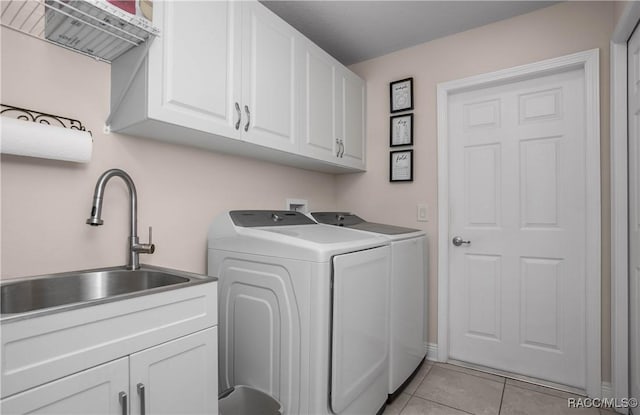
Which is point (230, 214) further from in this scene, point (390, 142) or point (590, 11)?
point (590, 11)

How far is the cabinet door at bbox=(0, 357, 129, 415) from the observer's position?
2.74 feet

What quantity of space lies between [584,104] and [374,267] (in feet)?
5.67

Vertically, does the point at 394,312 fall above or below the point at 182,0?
below

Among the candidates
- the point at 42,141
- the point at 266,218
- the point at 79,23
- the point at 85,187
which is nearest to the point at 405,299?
the point at 266,218

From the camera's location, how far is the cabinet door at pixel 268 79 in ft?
5.71

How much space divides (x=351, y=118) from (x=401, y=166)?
0.57 metres

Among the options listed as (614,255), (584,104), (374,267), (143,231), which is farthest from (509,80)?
(143,231)

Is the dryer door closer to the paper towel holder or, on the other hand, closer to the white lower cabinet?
the white lower cabinet

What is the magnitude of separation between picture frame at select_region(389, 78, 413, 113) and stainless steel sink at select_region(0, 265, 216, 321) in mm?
2124

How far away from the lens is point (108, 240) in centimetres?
152

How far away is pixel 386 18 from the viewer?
7.47 ft

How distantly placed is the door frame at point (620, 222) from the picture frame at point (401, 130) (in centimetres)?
125

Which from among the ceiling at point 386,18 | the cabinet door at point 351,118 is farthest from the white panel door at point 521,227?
the cabinet door at point 351,118

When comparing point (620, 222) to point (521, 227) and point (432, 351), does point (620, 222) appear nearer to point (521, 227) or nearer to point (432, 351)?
point (521, 227)
